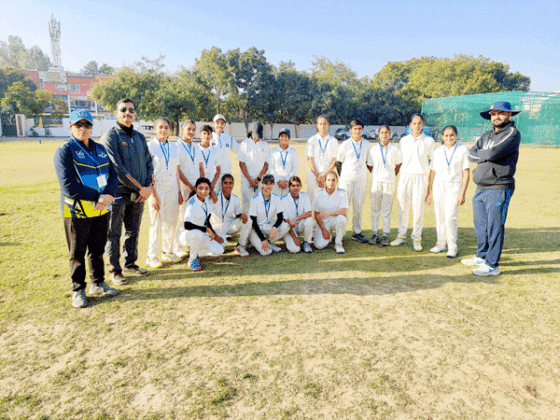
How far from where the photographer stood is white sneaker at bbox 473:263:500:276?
467 cm

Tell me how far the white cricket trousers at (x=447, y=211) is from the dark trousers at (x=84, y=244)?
4.52 m

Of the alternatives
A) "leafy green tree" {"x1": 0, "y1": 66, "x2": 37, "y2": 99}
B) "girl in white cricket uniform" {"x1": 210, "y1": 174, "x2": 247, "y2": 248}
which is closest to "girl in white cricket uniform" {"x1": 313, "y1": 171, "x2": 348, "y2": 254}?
"girl in white cricket uniform" {"x1": 210, "y1": 174, "x2": 247, "y2": 248}

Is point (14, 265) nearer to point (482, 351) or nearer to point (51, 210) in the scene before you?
point (51, 210)

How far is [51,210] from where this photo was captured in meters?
7.89

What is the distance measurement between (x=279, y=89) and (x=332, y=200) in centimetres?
3895

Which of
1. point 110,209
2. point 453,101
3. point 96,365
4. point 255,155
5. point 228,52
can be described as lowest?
point 96,365

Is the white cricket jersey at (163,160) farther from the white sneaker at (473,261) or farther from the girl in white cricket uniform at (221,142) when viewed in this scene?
the white sneaker at (473,261)

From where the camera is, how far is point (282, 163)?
19.9 feet

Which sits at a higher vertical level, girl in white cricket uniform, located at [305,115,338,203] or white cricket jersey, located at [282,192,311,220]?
girl in white cricket uniform, located at [305,115,338,203]

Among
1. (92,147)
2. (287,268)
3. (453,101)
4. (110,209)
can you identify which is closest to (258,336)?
(287,268)

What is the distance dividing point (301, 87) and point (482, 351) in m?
43.1

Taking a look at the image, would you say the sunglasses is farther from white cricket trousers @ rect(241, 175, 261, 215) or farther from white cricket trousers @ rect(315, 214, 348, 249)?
white cricket trousers @ rect(315, 214, 348, 249)

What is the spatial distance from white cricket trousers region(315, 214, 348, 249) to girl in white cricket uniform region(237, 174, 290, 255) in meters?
0.56

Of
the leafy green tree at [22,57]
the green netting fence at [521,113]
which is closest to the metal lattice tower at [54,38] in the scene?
the leafy green tree at [22,57]
